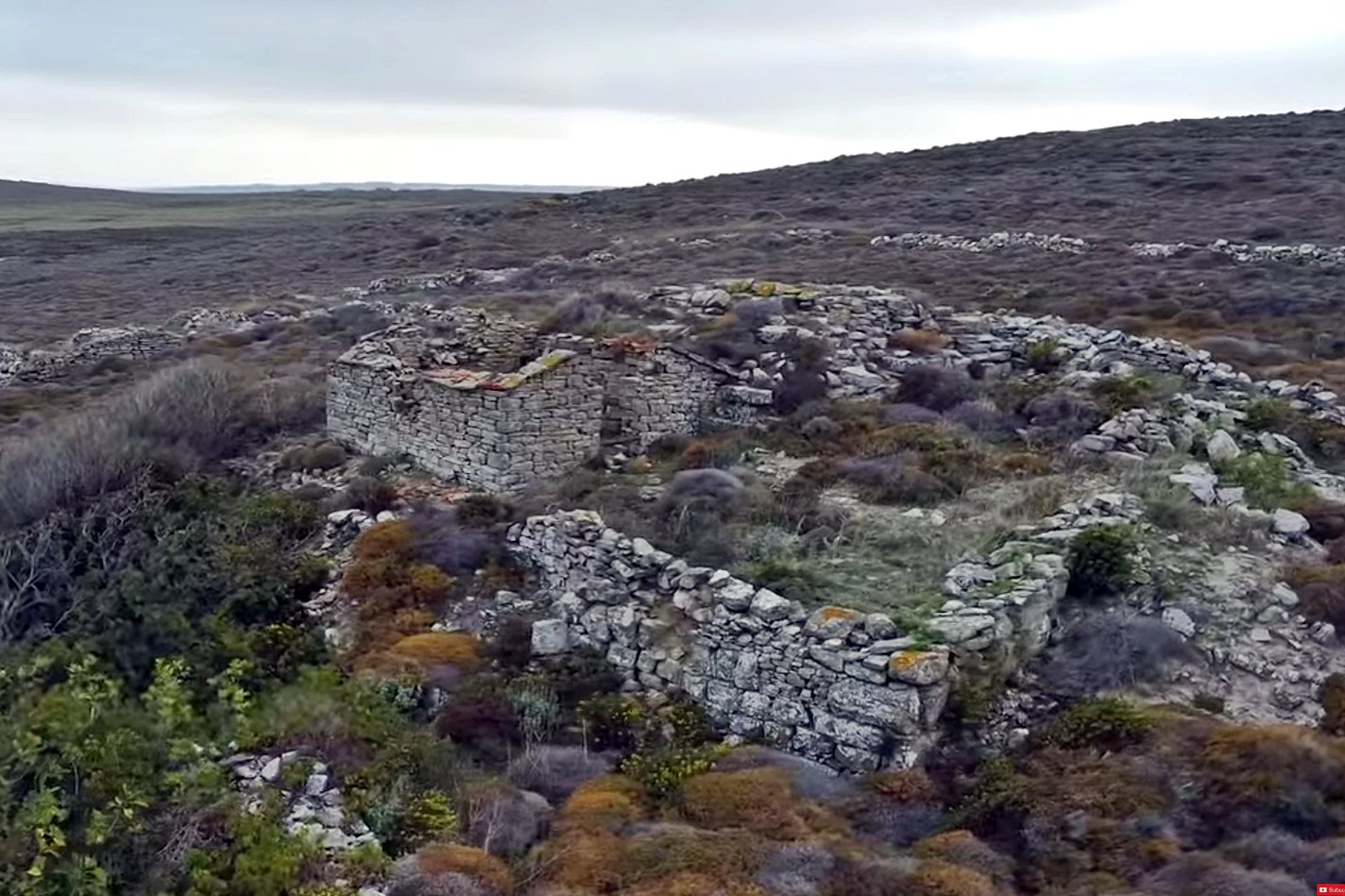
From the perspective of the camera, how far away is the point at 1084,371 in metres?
13.7

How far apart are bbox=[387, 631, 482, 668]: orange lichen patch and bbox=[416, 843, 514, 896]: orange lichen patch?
2.55 meters

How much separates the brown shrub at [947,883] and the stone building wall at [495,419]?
7110 mm

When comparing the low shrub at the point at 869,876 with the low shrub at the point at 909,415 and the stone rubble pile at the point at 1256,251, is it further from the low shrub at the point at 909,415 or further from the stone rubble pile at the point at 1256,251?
the stone rubble pile at the point at 1256,251

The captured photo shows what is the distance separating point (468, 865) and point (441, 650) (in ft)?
9.74

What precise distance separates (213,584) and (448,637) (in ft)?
8.86

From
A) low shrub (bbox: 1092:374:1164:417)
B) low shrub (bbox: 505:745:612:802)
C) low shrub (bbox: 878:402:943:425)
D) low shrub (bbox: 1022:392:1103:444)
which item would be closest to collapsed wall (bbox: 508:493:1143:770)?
low shrub (bbox: 505:745:612:802)

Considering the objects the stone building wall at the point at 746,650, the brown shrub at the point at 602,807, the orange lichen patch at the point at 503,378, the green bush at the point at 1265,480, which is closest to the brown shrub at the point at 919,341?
the green bush at the point at 1265,480

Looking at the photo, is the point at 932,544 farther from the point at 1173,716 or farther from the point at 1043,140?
the point at 1043,140

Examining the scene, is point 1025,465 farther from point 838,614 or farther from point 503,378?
point 503,378

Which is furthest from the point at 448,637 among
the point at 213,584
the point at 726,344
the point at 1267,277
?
the point at 1267,277

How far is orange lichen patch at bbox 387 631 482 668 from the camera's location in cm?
894

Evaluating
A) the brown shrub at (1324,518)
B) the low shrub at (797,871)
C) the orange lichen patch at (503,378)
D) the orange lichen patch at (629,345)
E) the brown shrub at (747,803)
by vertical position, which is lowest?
the brown shrub at (747,803)

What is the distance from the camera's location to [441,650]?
358 inches

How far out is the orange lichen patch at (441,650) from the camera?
8938 mm
